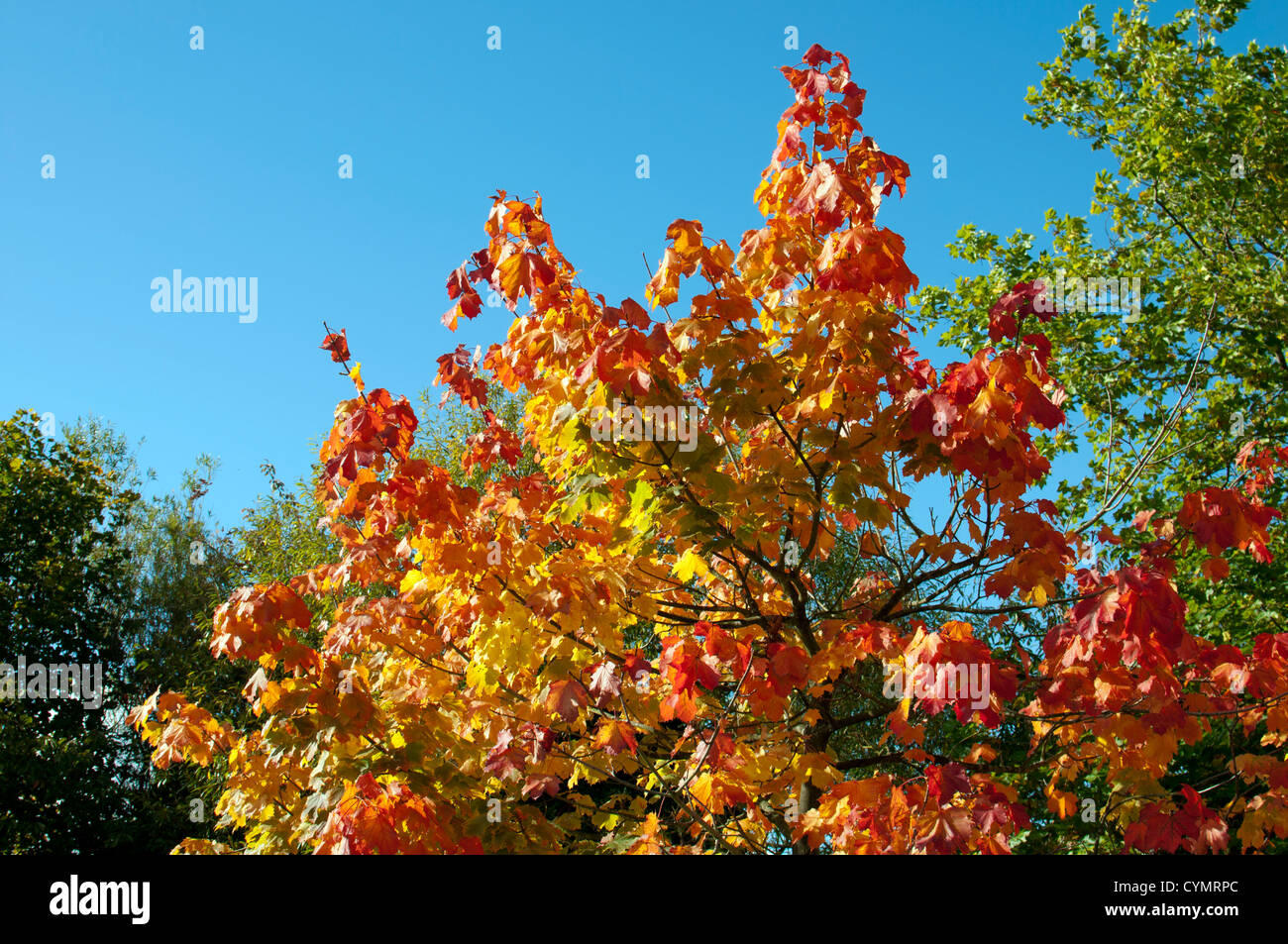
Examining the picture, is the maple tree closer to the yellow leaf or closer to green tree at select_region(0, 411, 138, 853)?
the yellow leaf

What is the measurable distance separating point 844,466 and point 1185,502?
173 cm

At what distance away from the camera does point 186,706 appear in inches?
205
